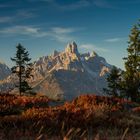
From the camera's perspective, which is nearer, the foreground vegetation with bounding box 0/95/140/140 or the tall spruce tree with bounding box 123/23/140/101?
the foreground vegetation with bounding box 0/95/140/140

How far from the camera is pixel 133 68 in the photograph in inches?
2242

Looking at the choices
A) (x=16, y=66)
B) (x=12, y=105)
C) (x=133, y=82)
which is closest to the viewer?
(x=12, y=105)

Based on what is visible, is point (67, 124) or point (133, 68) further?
point (133, 68)

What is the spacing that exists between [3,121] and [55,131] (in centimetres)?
163

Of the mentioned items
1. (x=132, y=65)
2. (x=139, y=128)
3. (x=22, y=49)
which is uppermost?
(x=22, y=49)

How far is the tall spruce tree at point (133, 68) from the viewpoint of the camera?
56.5 meters

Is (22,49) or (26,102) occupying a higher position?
(22,49)

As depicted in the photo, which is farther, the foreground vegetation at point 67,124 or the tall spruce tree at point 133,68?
the tall spruce tree at point 133,68

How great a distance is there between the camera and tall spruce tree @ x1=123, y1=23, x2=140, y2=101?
2226 inches

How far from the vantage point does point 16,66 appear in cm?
6525

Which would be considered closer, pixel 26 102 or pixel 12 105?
pixel 12 105

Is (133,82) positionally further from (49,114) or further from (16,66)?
(49,114)

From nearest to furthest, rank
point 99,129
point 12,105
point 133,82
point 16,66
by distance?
point 99,129, point 12,105, point 133,82, point 16,66

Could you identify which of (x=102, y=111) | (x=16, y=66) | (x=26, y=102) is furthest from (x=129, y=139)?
(x=16, y=66)
